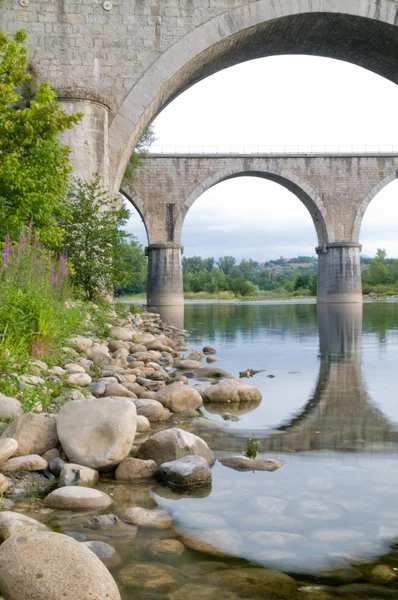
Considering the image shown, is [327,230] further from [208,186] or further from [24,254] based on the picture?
[24,254]

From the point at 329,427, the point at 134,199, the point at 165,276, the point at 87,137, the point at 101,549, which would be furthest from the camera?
the point at 134,199

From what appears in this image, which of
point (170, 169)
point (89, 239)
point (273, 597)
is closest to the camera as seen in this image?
point (273, 597)

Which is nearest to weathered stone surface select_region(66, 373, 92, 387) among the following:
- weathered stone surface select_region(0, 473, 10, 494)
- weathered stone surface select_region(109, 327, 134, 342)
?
weathered stone surface select_region(0, 473, 10, 494)

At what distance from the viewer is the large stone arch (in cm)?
1264

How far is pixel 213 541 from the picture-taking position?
272 centimetres

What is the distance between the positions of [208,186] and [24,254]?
1026 inches

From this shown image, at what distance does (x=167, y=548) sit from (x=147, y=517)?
323 mm

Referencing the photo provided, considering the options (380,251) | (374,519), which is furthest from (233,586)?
(380,251)

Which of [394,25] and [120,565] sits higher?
[394,25]

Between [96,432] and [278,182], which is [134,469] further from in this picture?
[278,182]

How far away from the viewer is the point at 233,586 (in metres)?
2.36

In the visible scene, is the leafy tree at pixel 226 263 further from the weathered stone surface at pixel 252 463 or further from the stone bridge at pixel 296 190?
the weathered stone surface at pixel 252 463

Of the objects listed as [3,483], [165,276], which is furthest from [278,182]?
[3,483]

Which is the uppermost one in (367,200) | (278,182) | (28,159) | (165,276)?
(278,182)
